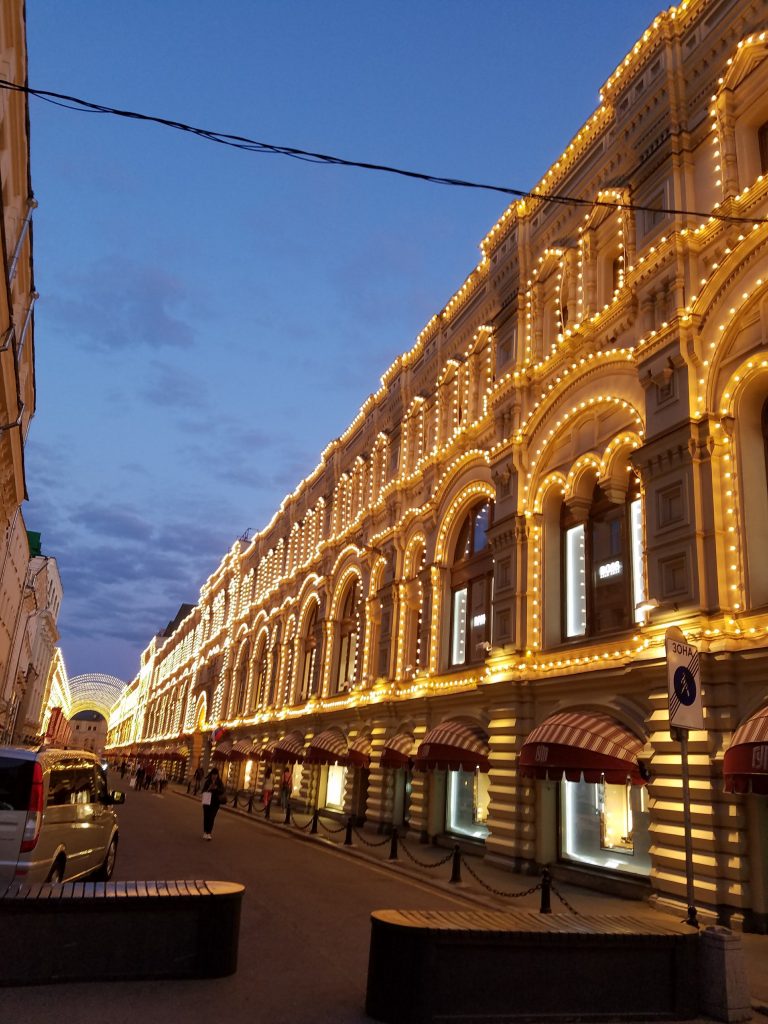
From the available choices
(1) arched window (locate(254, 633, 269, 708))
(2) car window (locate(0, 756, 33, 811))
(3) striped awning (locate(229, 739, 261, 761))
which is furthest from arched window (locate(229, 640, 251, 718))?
(2) car window (locate(0, 756, 33, 811))

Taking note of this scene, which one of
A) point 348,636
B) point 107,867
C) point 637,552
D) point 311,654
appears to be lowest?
point 107,867

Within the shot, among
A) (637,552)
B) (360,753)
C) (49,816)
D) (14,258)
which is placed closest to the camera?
(49,816)

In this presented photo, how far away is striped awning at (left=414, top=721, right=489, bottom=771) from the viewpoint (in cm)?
1917

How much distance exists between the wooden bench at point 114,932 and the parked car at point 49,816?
72.9 inches

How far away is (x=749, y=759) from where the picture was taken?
36.1ft

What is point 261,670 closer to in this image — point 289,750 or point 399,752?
point 289,750

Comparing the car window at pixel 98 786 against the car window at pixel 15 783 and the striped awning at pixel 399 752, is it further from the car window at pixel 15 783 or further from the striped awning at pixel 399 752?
the striped awning at pixel 399 752

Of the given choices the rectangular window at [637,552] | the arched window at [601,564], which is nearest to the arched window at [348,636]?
the arched window at [601,564]

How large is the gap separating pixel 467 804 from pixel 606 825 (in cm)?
628

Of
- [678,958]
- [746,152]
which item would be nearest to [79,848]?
[678,958]

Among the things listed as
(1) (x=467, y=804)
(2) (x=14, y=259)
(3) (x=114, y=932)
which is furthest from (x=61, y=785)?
(1) (x=467, y=804)

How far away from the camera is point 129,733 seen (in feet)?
448

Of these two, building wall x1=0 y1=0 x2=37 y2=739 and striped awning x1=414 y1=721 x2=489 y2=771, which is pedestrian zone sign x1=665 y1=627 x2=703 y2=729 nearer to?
striped awning x1=414 y1=721 x2=489 y2=771

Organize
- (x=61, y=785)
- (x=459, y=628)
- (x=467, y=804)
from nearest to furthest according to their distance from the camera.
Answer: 1. (x=61, y=785)
2. (x=467, y=804)
3. (x=459, y=628)
